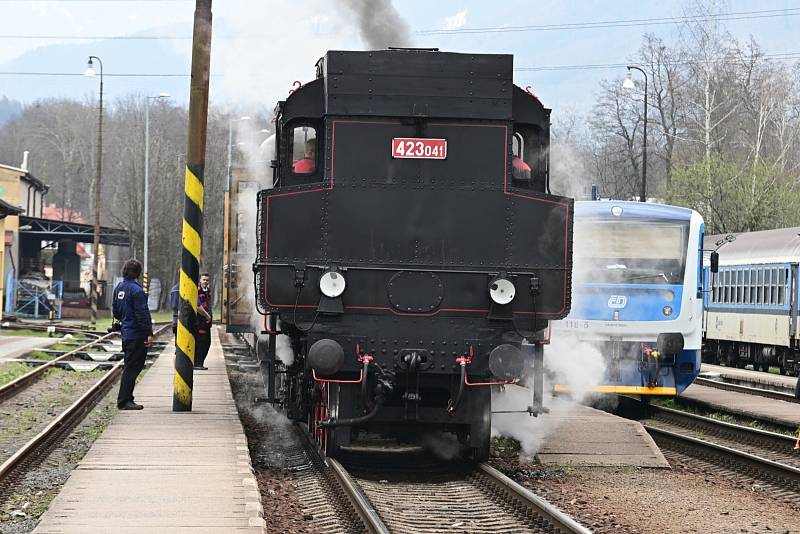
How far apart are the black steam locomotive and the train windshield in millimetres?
4609

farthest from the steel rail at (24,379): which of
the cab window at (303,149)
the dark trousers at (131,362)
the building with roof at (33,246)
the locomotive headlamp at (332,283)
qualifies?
the building with roof at (33,246)

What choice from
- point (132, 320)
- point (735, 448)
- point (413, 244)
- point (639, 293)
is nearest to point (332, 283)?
point (413, 244)

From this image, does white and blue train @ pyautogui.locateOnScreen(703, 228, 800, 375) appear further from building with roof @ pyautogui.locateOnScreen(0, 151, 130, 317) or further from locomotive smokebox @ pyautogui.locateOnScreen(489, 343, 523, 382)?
building with roof @ pyautogui.locateOnScreen(0, 151, 130, 317)

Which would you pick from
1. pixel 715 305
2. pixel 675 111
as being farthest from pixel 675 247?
pixel 675 111

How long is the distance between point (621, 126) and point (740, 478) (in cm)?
4638

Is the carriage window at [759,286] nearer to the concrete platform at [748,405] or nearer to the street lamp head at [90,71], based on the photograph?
the concrete platform at [748,405]

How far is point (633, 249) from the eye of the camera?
14930mm

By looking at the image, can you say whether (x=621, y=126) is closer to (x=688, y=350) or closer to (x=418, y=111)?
(x=688, y=350)

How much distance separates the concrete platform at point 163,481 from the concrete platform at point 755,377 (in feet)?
41.5

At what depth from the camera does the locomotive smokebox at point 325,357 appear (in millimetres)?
9734

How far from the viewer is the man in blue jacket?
1291 cm

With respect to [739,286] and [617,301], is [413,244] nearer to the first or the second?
[617,301]

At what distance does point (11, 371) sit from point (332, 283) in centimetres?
1321

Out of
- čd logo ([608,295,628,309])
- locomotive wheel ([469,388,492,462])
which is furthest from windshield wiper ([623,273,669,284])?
locomotive wheel ([469,388,492,462])
